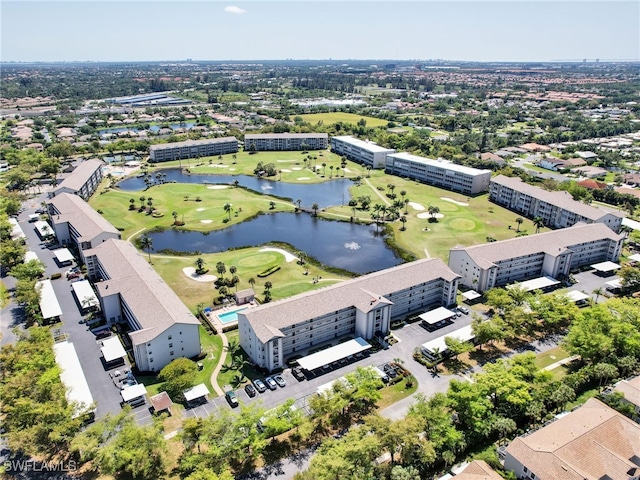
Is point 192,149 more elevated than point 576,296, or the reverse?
point 192,149

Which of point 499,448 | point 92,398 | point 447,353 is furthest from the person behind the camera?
point 447,353

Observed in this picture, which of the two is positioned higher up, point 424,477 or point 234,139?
point 234,139

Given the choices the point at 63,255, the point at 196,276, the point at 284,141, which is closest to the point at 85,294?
the point at 196,276

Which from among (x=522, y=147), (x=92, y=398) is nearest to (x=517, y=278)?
(x=92, y=398)

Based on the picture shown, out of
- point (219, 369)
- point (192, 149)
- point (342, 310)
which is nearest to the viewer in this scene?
point (219, 369)

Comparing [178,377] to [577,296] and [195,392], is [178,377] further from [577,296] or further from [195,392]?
[577,296]

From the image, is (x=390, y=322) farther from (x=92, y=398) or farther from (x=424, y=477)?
(x=92, y=398)

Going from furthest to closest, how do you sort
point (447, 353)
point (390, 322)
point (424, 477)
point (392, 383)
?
point (390, 322) < point (447, 353) < point (392, 383) < point (424, 477)

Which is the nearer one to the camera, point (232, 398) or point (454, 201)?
point (232, 398)
